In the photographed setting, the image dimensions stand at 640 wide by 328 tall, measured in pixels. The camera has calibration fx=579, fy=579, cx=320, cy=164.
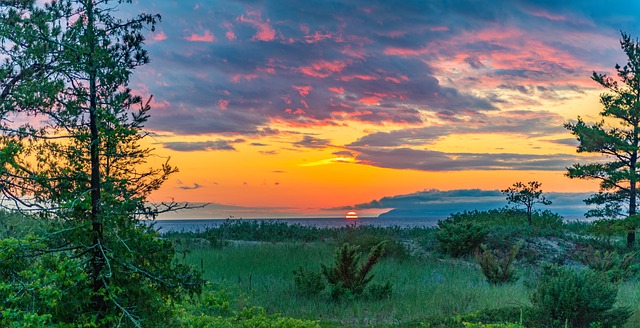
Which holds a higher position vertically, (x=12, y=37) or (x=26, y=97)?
(x=12, y=37)

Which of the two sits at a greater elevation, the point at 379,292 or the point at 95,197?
the point at 95,197

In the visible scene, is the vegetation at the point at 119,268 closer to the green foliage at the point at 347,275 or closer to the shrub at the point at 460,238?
the green foliage at the point at 347,275

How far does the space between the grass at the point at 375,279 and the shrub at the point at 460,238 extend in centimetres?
234

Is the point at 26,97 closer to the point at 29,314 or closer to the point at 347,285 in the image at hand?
the point at 29,314

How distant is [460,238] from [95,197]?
58.8 ft

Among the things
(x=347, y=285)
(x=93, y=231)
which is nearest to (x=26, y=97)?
(x=93, y=231)

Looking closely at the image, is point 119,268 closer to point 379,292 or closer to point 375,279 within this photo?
point 379,292

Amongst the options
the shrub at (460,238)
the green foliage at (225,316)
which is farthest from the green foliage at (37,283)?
the shrub at (460,238)

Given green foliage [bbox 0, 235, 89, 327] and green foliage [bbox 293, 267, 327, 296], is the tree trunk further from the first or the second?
green foliage [bbox 293, 267, 327, 296]

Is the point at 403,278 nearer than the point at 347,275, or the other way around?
the point at 347,275

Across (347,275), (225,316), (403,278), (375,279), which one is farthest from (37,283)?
(403,278)

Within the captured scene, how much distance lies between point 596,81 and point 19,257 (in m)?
26.1

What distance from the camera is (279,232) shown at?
2898 cm

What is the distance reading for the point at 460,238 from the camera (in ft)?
74.0
